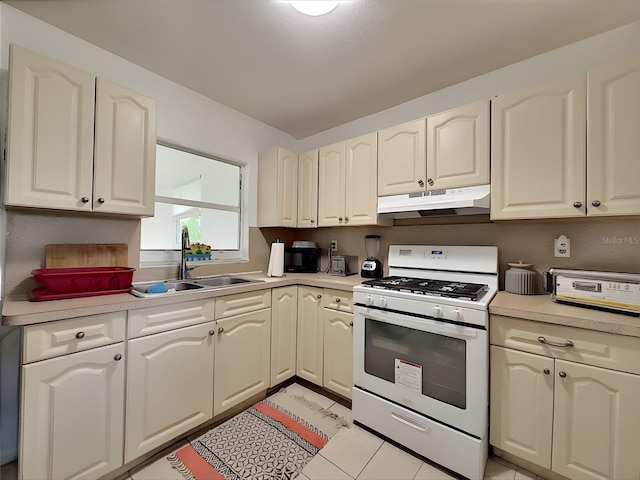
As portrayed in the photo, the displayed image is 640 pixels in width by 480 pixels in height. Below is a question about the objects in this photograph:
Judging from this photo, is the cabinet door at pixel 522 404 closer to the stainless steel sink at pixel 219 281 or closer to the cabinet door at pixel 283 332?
the cabinet door at pixel 283 332

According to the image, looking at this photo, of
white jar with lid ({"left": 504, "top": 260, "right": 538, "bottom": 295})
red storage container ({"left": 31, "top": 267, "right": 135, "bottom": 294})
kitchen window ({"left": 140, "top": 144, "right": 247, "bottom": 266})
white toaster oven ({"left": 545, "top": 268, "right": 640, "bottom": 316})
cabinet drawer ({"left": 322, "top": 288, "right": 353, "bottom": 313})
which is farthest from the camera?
kitchen window ({"left": 140, "top": 144, "right": 247, "bottom": 266})

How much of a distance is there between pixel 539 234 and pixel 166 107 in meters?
2.77

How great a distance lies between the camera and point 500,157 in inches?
63.6

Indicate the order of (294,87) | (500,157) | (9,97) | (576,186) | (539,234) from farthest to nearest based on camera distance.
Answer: (294,87)
(539,234)
(500,157)
(576,186)
(9,97)

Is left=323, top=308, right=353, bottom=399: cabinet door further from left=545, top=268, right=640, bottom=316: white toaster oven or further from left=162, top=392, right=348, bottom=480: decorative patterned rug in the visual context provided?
left=545, top=268, right=640, bottom=316: white toaster oven

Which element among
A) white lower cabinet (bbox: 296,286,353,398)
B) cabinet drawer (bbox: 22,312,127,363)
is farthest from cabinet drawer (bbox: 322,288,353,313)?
cabinet drawer (bbox: 22,312,127,363)

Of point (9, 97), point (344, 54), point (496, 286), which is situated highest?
point (344, 54)

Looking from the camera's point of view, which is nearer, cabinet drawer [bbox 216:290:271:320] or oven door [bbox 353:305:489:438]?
oven door [bbox 353:305:489:438]

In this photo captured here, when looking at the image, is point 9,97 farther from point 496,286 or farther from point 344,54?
point 496,286

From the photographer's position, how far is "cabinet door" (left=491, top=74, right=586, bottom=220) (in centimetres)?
141

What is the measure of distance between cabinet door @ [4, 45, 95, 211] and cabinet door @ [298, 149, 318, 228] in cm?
160

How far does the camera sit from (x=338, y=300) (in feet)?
6.41

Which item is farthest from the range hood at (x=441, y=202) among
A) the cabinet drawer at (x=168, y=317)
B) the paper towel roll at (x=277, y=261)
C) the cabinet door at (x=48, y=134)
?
the cabinet door at (x=48, y=134)

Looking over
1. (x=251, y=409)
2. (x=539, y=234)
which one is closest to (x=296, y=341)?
(x=251, y=409)
